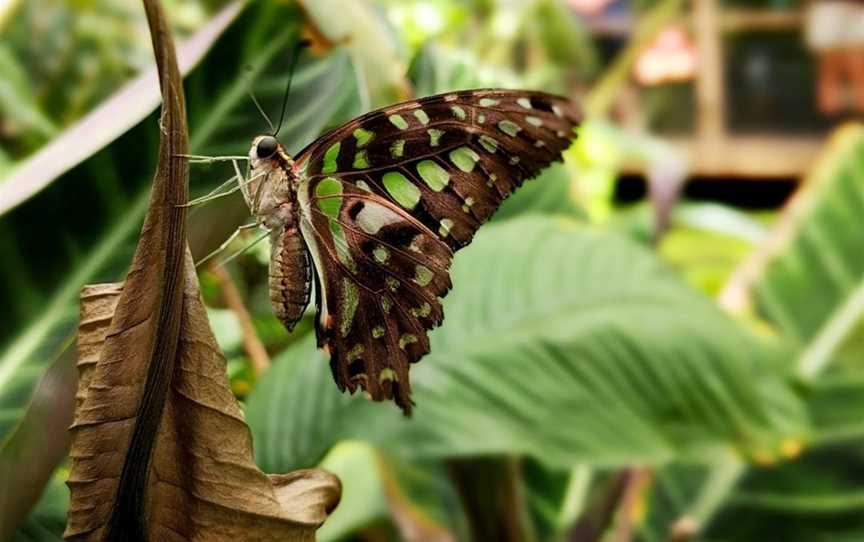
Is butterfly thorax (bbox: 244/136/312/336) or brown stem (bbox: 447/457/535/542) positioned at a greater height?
butterfly thorax (bbox: 244/136/312/336)

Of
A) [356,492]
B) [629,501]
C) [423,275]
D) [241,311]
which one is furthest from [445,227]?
[629,501]

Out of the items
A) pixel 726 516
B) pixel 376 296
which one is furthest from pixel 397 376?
pixel 726 516

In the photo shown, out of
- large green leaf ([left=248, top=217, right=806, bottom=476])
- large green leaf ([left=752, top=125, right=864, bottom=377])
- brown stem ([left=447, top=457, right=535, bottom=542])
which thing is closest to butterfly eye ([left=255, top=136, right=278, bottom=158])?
large green leaf ([left=248, top=217, right=806, bottom=476])

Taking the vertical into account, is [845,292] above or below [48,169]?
below

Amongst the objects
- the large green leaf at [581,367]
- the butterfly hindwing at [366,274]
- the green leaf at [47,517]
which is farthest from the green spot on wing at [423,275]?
the large green leaf at [581,367]

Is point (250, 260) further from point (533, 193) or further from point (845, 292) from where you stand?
point (845, 292)

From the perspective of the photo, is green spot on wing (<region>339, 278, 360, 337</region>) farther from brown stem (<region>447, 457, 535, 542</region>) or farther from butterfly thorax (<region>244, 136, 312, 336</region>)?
brown stem (<region>447, 457, 535, 542</region>)
